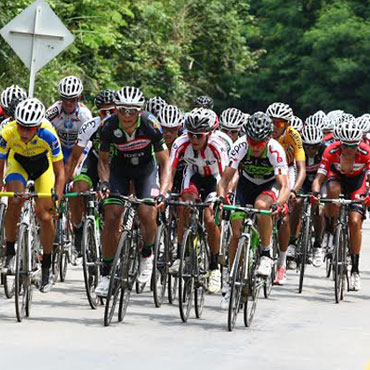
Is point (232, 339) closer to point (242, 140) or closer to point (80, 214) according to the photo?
point (242, 140)

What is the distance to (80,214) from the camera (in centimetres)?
1445

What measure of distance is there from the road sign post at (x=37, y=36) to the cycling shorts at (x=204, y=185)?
3.56 m

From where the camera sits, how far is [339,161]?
15.0 meters

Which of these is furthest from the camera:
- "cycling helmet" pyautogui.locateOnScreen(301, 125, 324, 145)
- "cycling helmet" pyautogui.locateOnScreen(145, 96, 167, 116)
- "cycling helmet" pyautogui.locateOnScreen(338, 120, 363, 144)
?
"cycling helmet" pyautogui.locateOnScreen(301, 125, 324, 145)

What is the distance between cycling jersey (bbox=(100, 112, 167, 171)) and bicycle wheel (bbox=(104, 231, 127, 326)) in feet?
3.62

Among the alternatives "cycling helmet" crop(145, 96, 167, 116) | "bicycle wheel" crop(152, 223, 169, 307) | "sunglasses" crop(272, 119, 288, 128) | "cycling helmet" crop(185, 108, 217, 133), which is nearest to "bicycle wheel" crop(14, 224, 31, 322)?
"bicycle wheel" crop(152, 223, 169, 307)

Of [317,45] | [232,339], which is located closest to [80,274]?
[232,339]

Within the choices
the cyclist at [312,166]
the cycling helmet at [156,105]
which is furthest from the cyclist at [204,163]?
the cyclist at [312,166]

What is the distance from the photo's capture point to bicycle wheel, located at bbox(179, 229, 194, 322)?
1168 cm

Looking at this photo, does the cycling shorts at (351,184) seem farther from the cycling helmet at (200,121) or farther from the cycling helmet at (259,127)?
the cycling helmet at (259,127)

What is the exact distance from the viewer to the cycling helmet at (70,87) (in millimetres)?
14619

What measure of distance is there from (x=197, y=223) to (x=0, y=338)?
273cm

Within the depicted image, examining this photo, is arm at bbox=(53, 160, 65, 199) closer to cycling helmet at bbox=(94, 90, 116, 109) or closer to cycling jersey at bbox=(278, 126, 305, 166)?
cycling helmet at bbox=(94, 90, 116, 109)

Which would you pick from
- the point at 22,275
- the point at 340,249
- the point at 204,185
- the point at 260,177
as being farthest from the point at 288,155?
the point at 22,275
